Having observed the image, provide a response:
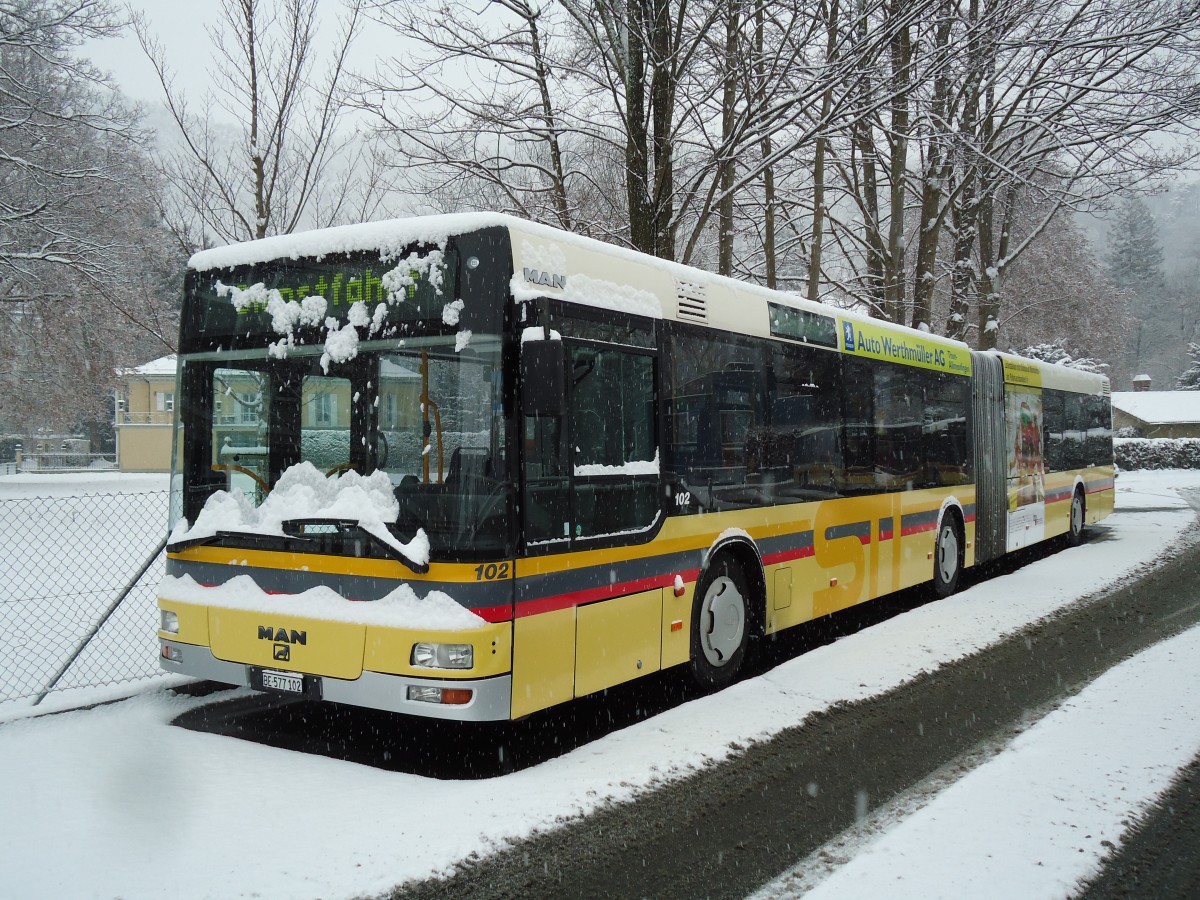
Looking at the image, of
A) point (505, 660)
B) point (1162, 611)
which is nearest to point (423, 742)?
point (505, 660)

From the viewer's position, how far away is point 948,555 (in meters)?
11.4

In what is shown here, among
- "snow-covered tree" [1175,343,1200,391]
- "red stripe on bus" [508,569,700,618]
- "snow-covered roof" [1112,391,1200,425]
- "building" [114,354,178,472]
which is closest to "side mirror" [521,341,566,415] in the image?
"red stripe on bus" [508,569,700,618]

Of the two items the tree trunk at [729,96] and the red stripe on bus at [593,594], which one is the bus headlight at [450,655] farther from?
the tree trunk at [729,96]

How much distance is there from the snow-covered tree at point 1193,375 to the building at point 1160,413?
9.73m

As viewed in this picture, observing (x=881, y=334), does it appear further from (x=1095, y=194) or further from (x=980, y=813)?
(x=1095, y=194)

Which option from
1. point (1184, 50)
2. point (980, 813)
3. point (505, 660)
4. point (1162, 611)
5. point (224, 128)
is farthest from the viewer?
point (1184, 50)

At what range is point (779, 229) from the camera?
65.8ft

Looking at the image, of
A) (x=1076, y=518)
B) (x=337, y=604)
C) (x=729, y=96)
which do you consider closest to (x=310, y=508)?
(x=337, y=604)

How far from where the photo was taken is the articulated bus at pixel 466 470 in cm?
492

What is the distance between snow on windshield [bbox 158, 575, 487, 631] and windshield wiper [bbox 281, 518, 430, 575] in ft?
0.56

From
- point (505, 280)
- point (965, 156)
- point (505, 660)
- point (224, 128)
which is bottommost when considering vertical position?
point (505, 660)

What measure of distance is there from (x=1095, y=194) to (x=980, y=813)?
1487 cm

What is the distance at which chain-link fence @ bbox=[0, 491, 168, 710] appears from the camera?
6953mm

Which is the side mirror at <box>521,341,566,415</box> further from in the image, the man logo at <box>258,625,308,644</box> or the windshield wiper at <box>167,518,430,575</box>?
the man logo at <box>258,625,308,644</box>
